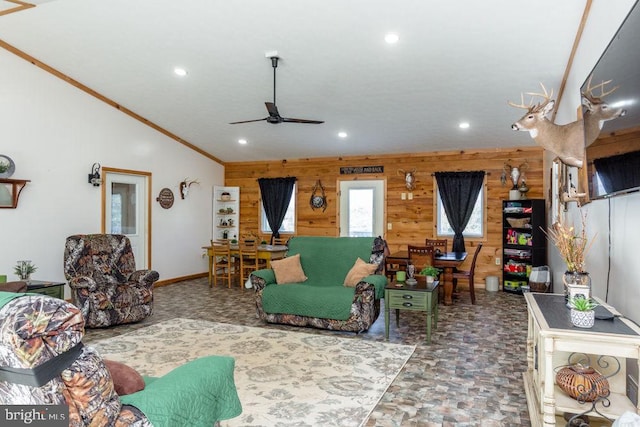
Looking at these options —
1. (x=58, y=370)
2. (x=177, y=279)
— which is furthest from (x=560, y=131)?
(x=177, y=279)

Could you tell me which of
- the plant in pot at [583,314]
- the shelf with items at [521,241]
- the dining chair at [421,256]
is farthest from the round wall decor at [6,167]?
the shelf with items at [521,241]

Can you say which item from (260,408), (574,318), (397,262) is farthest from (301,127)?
(574,318)

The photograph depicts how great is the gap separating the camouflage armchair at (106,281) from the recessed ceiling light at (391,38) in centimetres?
392

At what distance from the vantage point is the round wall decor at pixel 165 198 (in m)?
7.60

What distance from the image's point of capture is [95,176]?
6363mm

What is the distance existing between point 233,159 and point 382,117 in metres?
4.08

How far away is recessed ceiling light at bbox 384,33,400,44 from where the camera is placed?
13.4 feet

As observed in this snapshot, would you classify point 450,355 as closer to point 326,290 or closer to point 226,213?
point 326,290

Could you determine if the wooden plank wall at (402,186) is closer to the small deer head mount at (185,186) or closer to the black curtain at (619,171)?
the small deer head mount at (185,186)

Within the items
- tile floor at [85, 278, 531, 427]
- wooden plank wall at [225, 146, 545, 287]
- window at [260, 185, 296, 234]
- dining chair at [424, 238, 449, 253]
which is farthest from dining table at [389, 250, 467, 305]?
window at [260, 185, 296, 234]

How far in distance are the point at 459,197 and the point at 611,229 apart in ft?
15.6

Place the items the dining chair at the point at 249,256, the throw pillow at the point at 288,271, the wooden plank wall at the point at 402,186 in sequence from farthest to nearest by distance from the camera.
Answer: the wooden plank wall at the point at 402,186 < the dining chair at the point at 249,256 < the throw pillow at the point at 288,271

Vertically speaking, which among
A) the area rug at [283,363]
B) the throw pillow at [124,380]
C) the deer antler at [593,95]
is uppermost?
the deer antler at [593,95]

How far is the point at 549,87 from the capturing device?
486cm
